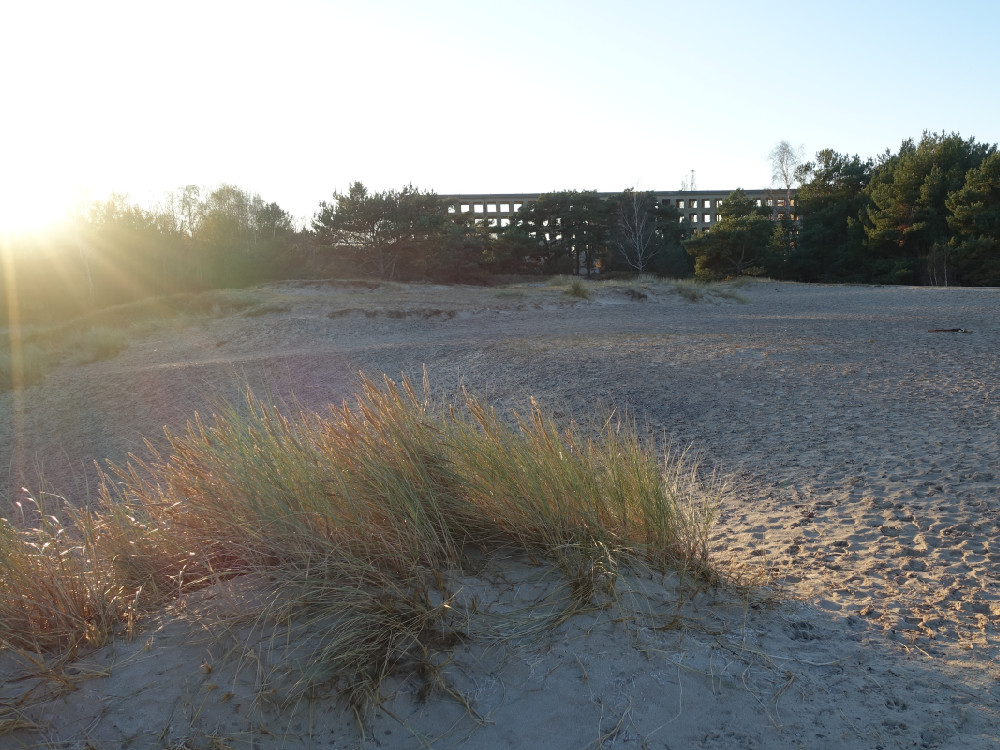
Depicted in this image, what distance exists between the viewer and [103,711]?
7.33ft

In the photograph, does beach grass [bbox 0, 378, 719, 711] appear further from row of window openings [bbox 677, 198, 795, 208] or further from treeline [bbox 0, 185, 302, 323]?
row of window openings [bbox 677, 198, 795, 208]

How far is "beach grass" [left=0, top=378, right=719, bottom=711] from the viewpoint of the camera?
2506 mm

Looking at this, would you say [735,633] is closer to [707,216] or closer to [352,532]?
[352,532]

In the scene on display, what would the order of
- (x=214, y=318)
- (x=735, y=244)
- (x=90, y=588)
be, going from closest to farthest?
(x=90, y=588) < (x=214, y=318) < (x=735, y=244)

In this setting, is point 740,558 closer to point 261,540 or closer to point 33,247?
point 261,540

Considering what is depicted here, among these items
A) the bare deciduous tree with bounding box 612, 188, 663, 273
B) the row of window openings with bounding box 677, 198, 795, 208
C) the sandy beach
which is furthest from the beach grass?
the row of window openings with bounding box 677, 198, 795, 208

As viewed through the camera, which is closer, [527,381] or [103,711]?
[103,711]

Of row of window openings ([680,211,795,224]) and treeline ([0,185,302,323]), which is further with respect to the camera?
row of window openings ([680,211,795,224])

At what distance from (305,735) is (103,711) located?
61 cm

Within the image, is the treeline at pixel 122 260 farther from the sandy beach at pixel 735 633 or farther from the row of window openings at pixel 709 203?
the row of window openings at pixel 709 203

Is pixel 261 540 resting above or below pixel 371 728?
above

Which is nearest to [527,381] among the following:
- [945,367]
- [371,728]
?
[945,367]

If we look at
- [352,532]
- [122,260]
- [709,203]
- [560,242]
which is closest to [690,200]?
[709,203]

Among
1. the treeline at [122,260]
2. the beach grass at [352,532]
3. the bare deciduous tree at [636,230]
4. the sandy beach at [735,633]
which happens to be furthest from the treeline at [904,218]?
the beach grass at [352,532]
